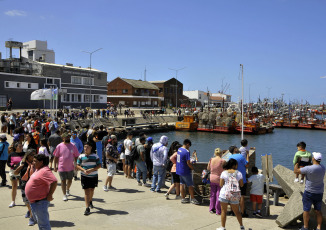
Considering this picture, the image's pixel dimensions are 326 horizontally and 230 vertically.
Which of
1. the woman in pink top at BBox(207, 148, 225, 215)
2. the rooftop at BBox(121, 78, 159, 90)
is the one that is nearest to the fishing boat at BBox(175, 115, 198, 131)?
the rooftop at BBox(121, 78, 159, 90)

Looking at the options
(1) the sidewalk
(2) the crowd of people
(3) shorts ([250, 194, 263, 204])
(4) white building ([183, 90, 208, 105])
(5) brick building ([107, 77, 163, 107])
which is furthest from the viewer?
(4) white building ([183, 90, 208, 105])

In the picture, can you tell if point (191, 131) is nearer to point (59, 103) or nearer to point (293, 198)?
point (59, 103)

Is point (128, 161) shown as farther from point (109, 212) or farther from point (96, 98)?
point (96, 98)

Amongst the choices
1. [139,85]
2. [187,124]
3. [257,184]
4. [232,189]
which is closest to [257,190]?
[257,184]

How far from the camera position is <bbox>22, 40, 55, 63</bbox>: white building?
6662 cm

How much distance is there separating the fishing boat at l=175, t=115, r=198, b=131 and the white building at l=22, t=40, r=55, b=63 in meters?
36.2

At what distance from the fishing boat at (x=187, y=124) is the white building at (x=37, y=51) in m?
36.2

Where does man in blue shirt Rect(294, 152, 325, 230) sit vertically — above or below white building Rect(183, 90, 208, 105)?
below

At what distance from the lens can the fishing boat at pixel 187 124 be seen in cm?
5703

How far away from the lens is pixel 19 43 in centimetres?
4844

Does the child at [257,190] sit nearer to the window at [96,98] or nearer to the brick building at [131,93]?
the window at [96,98]

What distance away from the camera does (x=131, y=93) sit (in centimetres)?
7494

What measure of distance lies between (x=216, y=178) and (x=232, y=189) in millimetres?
1136

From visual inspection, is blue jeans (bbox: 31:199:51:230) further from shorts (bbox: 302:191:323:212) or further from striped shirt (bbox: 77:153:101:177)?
shorts (bbox: 302:191:323:212)
